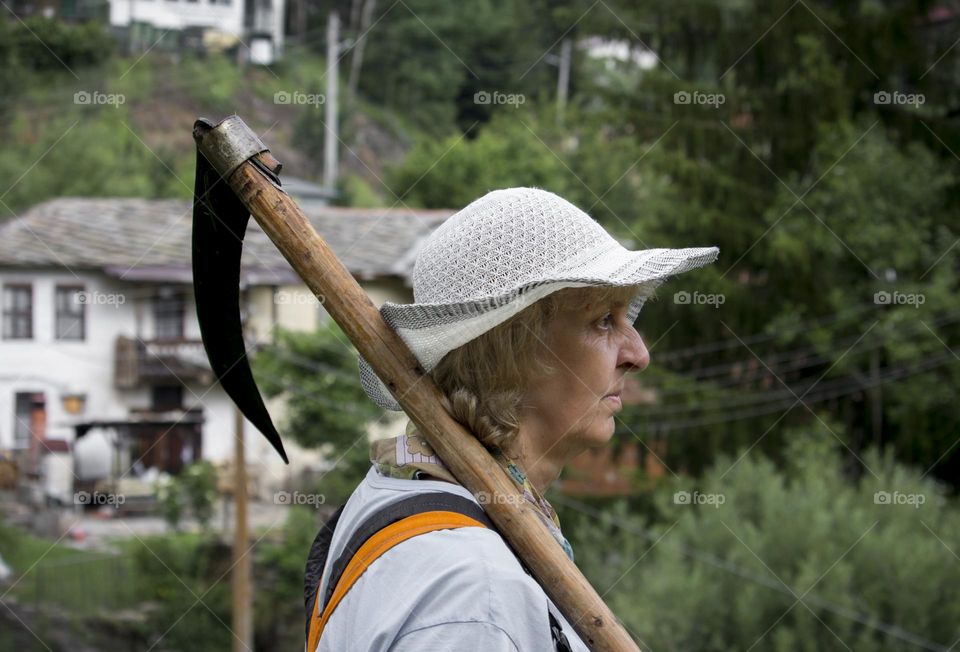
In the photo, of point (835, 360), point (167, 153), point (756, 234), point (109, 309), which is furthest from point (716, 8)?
point (167, 153)

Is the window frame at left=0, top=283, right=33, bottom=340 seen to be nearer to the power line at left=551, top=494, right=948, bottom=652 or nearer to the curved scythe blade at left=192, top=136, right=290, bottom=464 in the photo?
the power line at left=551, top=494, right=948, bottom=652

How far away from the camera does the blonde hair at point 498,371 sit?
1.22m

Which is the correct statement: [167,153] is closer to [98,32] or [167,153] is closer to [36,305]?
[98,32]

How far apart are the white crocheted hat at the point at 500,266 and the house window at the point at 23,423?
15.0 m

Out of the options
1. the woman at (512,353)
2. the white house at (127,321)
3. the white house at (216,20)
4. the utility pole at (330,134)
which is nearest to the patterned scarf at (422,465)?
the woman at (512,353)

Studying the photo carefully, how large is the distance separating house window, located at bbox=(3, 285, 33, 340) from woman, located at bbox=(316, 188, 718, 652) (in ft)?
43.7

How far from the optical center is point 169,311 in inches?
540

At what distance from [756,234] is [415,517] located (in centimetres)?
1359

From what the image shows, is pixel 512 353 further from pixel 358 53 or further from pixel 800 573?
pixel 358 53

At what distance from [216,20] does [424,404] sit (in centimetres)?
2552

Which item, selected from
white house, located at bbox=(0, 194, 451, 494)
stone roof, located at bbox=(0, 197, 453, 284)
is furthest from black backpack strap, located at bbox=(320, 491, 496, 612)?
white house, located at bbox=(0, 194, 451, 494)

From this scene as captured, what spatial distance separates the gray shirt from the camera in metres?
0.98

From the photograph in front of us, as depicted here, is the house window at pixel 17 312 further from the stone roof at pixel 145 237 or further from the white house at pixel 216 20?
the white house at pixel 216 20

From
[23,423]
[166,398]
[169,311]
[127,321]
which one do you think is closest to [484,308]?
[169,311]
